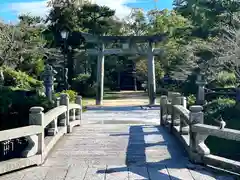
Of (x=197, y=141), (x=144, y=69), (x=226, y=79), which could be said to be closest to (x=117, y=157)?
(x=197, y=141)

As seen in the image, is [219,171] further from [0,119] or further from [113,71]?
[113,71]

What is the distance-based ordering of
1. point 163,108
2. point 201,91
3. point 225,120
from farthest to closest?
point 201,91 < point 225,120 < point 163,108

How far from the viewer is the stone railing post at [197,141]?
593 centimetres

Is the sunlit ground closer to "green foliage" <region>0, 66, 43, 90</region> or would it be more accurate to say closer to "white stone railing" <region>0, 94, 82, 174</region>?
"green foliage" <region>0, 66, 43, 90</region>

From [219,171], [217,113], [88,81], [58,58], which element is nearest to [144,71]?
[88,81]

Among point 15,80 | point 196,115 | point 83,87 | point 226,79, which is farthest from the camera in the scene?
point 83,87

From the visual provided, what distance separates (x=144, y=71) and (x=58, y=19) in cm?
851

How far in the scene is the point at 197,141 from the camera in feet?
19.9

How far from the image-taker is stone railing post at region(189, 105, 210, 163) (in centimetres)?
593

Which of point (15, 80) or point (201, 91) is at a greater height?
point (15, 80)

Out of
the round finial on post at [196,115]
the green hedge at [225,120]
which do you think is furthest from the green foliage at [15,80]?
the round finial on post at [196,115]

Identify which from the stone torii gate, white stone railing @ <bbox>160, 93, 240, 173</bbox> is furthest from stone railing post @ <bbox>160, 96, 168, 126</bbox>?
the stone torii gate

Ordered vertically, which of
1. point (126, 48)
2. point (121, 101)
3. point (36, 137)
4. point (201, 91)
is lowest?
point (121, 101)

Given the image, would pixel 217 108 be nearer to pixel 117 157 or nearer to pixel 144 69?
pixel 117 157
